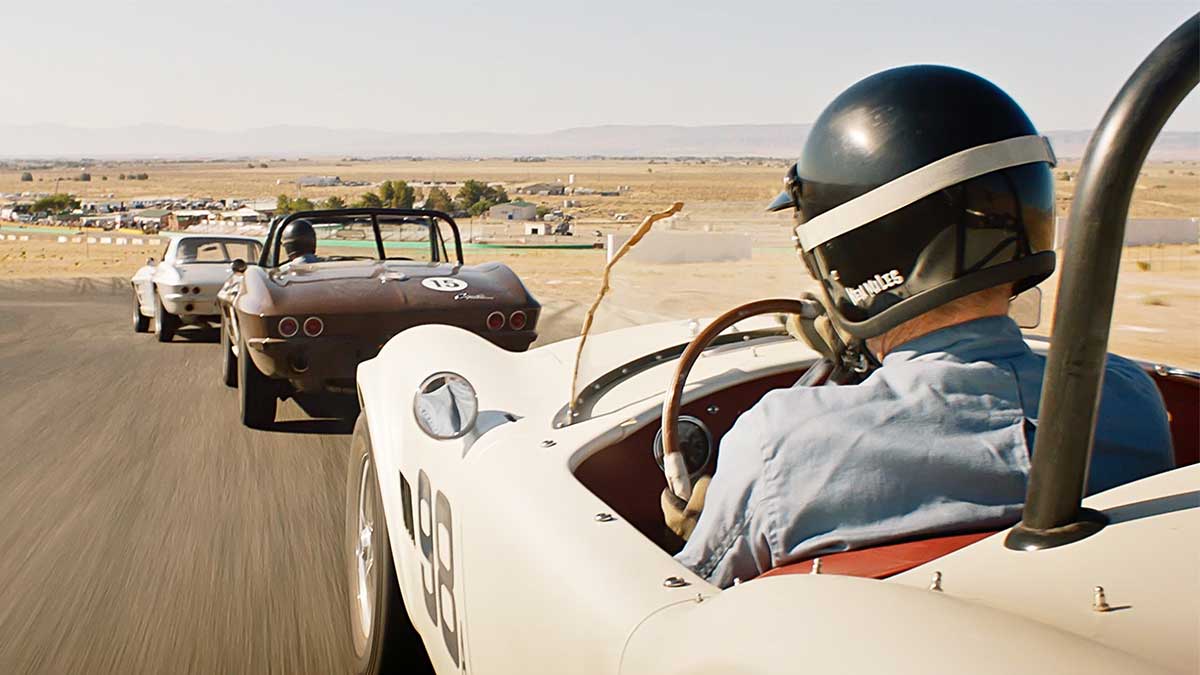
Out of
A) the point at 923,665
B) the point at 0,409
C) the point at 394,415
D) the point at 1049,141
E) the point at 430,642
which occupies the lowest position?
the point at 0,409

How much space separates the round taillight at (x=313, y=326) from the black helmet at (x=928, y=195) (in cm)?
616

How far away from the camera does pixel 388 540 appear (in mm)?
3516

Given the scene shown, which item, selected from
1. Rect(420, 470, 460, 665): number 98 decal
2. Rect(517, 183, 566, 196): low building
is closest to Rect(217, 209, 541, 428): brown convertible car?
Rect(420, 470, 460, 665): number 98 decal

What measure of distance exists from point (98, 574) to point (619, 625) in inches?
148

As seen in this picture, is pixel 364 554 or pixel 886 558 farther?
pixel 364 554

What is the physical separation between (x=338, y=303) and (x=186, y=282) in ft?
20.3

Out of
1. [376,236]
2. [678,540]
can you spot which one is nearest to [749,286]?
[678,540]

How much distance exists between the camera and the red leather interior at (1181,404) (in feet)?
9.92

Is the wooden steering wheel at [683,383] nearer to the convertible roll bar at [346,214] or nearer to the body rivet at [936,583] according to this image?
the body rivet at [936,583]

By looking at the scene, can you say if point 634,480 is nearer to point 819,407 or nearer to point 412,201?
point 819,407

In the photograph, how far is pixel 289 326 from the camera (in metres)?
7.87

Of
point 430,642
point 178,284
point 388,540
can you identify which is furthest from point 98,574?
point 178,284

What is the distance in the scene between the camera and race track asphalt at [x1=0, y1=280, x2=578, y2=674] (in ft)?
13.4

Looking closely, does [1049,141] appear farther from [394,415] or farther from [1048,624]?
[394,415]
